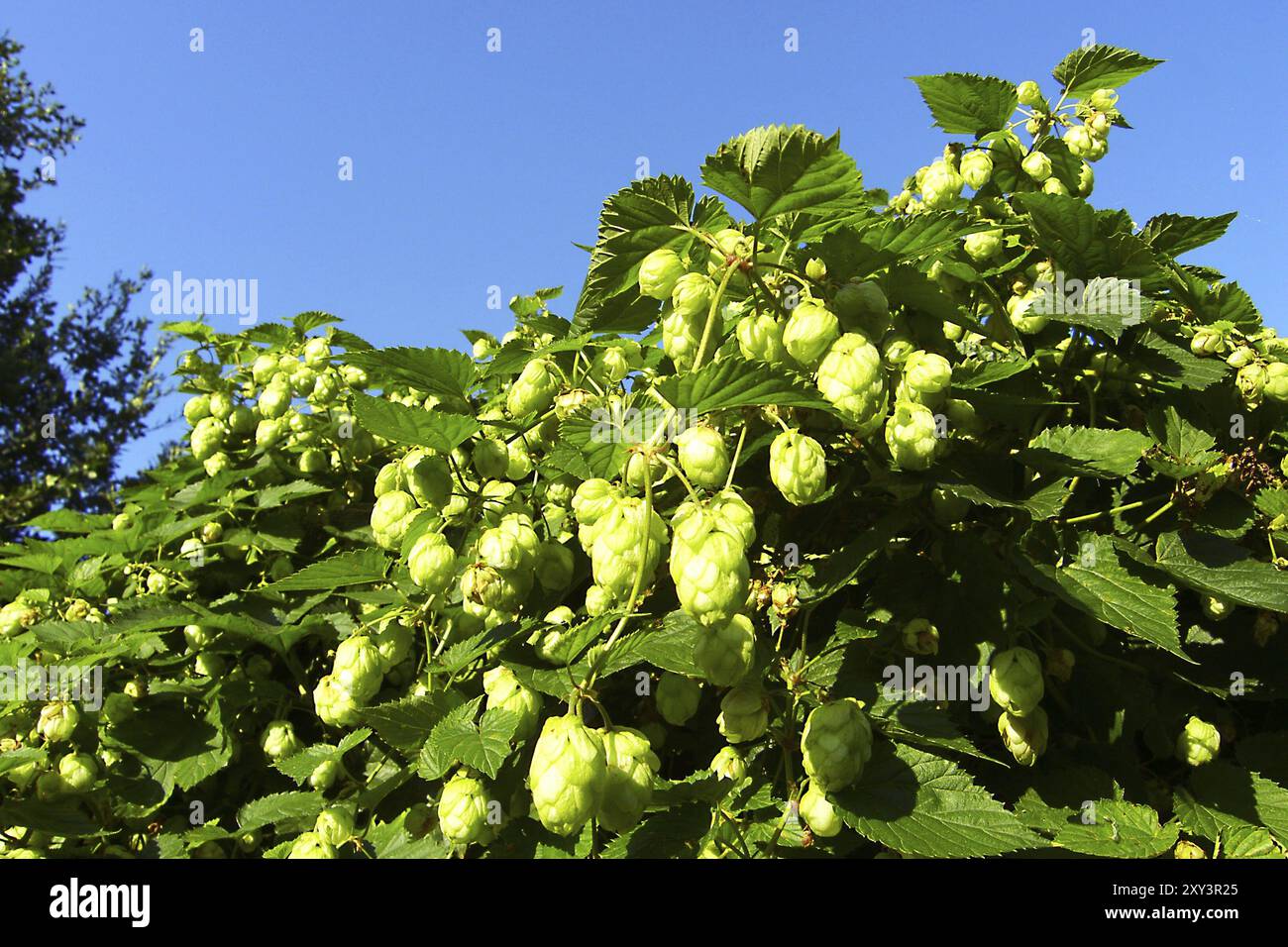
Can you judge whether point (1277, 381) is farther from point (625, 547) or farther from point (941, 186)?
point (625, 547)

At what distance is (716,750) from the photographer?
1.85 meters

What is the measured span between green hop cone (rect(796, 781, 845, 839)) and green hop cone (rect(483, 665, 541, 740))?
468 millimetres

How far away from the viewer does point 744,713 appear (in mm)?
1373

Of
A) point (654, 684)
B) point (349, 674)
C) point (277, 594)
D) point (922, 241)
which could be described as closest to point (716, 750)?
point (654, 684)

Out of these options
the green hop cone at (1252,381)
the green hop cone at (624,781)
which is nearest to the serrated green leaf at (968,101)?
the green hop cone at (1252,381)

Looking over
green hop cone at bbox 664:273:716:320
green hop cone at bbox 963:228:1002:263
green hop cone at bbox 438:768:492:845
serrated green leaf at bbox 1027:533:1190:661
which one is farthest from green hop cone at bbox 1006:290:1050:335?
green hop cone at bbox 438:768:492:845

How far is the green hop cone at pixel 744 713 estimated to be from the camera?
1.37 meters

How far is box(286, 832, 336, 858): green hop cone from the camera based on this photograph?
1.75m

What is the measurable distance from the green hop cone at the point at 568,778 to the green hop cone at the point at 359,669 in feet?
2.29

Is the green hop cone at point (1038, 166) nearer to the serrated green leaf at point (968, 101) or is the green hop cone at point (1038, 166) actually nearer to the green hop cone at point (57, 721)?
the serrated green leaf at point (968, 101)

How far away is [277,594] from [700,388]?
1.82 meters

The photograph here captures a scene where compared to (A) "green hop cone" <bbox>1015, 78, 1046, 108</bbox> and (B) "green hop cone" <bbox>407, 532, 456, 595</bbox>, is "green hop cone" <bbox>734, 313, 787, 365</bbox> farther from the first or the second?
(A) "green hop cone" <bbox>1015, 78, 1046, 108</bbox>

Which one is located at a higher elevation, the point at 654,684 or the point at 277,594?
the point at 277,594
